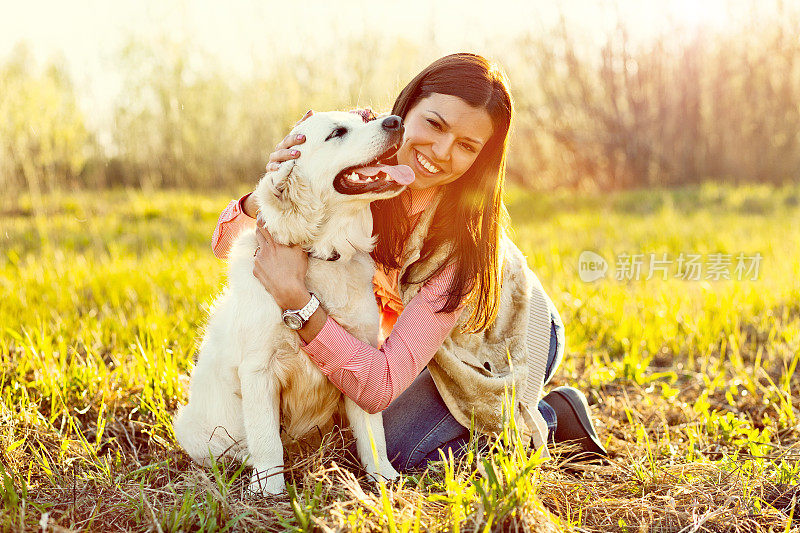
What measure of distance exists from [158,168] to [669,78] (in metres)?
8.29

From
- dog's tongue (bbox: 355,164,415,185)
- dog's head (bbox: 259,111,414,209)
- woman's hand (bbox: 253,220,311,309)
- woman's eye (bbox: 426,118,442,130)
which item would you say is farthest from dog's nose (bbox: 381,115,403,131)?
woman's hand (bbox: 253,220,311,309)

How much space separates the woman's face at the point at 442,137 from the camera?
2.41 m

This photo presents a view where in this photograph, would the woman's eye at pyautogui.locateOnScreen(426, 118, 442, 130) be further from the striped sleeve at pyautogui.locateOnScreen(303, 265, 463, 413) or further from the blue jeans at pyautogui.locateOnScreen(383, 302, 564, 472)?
the blue jeans at pyautogui.locateOnScreen(383, 302, 564, 472)

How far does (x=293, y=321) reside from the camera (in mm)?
2158

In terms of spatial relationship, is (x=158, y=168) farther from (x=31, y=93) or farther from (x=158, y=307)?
(x=158, y=307)

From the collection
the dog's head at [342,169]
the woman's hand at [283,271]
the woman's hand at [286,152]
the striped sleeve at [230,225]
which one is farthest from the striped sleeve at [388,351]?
the striped sleeve at [230,225]

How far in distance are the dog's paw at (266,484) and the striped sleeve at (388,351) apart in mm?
336

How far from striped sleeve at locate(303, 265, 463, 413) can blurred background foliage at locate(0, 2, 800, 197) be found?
6.81 metres

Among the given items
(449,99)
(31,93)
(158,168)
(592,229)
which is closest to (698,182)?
(592,229)

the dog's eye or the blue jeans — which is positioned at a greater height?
the dog's eye

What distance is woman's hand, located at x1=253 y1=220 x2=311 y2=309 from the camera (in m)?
2.17

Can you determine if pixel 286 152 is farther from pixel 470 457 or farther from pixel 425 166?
pixel 470 457

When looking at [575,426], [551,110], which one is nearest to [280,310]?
[575,426]

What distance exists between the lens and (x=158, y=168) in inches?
438
